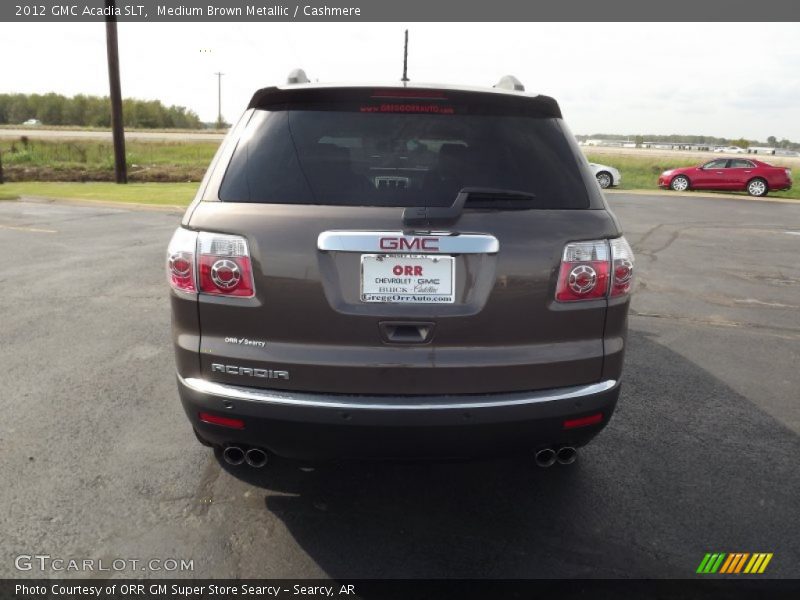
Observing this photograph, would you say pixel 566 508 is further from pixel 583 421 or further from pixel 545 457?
pixel 583 421

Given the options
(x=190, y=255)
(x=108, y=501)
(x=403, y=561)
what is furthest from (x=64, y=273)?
(x=403, y=561)

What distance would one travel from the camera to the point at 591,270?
2480 millimetres

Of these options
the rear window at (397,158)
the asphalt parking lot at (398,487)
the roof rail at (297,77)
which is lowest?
the asphalt parking lot at (398,487)

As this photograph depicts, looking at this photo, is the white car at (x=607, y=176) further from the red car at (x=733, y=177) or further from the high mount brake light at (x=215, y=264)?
the high mount brake light at (x=215, y=264)

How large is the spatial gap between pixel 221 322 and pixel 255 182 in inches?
21.9

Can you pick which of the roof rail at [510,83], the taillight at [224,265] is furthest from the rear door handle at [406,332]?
the roof rail at [510,83]

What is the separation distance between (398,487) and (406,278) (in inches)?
50.1

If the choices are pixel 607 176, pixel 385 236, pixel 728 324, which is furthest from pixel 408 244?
pixel 607 176

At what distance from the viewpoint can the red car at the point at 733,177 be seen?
25266 millimetres

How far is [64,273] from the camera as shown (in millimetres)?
7609

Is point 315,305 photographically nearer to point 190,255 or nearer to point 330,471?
point 190,255

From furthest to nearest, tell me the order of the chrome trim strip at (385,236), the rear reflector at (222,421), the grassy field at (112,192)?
the grassy field at (112,192) → the rear reflector at (222,421) → the chrome trim strip at (385,236)

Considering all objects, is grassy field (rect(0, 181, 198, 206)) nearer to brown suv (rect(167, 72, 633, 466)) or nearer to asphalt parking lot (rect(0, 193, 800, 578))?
asphalt parking lot (rect(0, 193, 800, 578))

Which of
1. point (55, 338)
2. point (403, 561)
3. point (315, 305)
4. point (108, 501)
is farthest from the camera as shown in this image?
point (55, 338)
